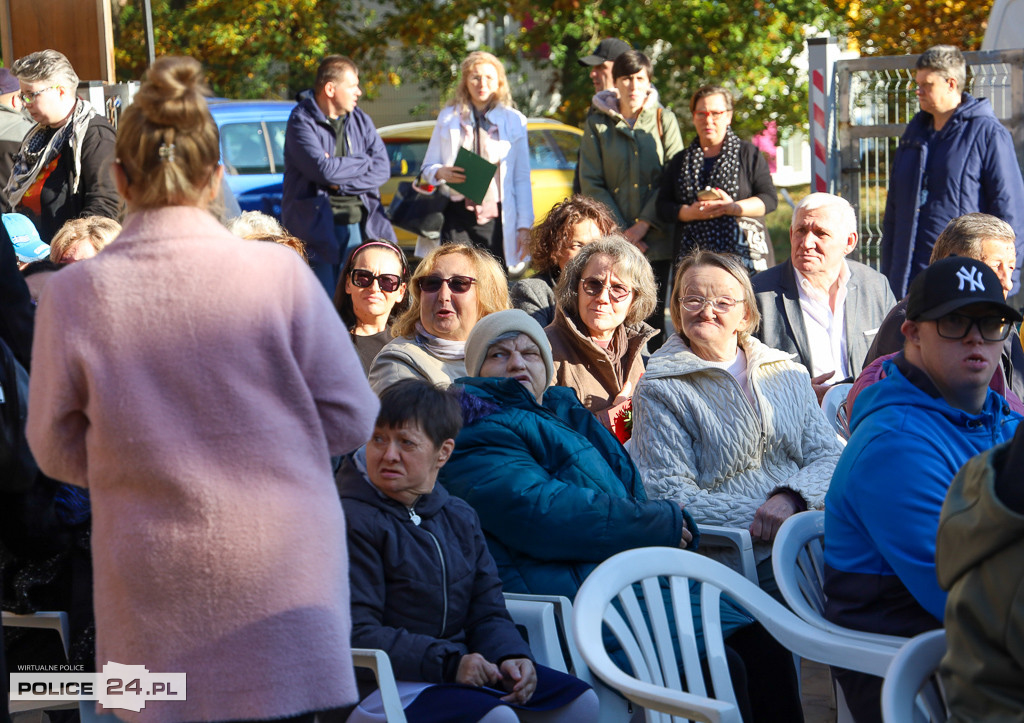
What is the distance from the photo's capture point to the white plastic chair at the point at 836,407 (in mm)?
4679

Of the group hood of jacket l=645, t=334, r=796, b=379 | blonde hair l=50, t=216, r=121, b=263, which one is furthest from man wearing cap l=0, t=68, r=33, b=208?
hood of jacket l=645, t=334, r=796, b=379

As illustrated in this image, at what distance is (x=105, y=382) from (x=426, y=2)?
15.9 meters

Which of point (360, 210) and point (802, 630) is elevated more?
point (360, 210)

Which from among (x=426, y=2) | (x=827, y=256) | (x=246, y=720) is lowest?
(x=246, y=720)

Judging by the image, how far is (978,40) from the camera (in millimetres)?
14172

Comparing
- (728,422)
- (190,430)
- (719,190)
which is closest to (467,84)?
(719,190)

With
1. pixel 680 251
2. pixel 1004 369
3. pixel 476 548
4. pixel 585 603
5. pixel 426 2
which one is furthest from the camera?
pixel 426 2

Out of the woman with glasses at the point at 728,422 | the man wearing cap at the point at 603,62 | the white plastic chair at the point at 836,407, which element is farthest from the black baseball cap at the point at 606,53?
the woman with glasses at the point at 728,422

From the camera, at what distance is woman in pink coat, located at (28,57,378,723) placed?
2.17 metres

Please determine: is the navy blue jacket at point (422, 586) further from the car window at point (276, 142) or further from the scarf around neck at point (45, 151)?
the car window at point (276, 142)

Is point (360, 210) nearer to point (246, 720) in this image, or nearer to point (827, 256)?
point (827, 256)

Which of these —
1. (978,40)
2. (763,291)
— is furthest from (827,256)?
(978,40)

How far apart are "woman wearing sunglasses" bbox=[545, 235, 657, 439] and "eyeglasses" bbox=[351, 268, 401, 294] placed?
0.68 m

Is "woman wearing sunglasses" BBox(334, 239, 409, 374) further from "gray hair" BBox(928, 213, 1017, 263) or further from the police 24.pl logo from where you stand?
the police 24.pl logo
